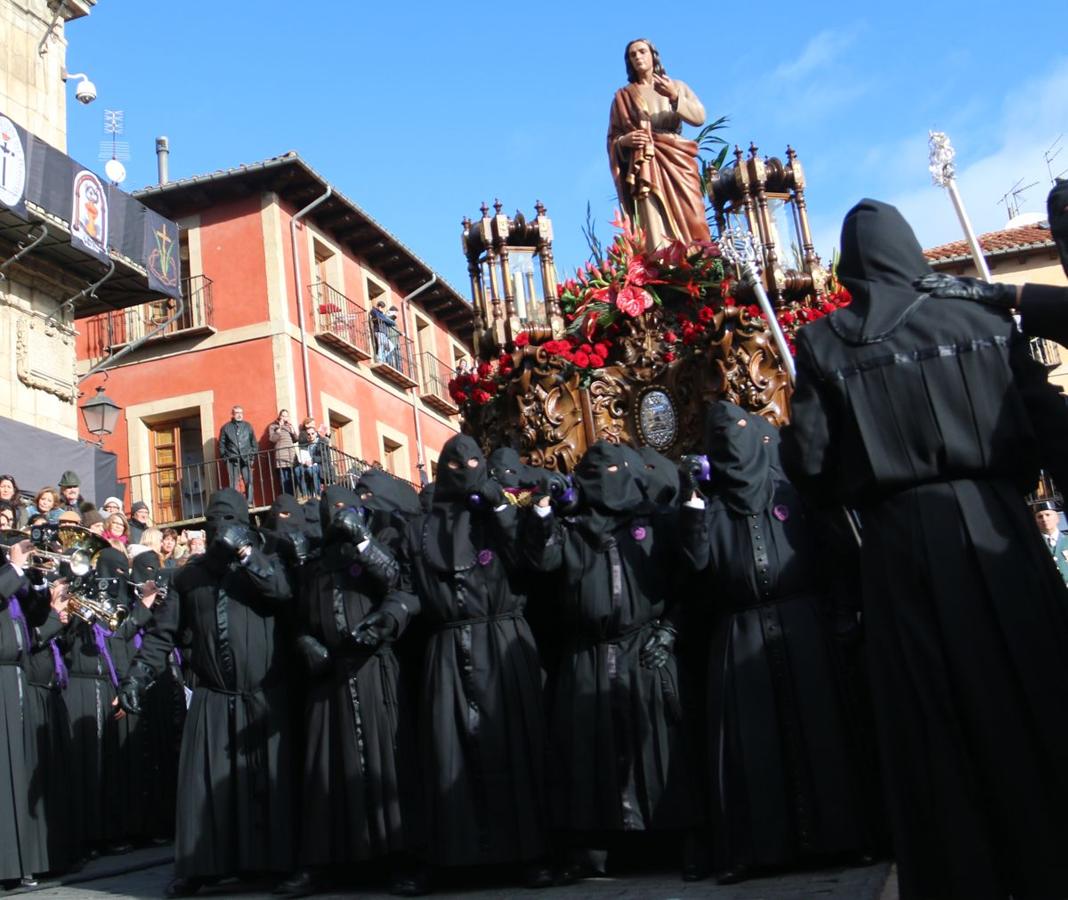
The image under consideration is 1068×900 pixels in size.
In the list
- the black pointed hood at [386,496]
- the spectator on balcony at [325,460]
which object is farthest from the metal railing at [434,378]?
the black pointed hood at [386,496]

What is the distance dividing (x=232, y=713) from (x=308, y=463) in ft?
52.2

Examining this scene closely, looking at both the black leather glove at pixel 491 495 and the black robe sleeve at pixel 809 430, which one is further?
the black leather glove at pixel 491 495

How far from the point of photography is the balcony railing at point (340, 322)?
2659 cm

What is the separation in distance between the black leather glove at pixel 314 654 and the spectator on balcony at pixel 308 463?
15.8 meters

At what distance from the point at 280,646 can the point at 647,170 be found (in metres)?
5.10

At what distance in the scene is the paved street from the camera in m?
4.82

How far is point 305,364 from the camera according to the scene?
25.5 m

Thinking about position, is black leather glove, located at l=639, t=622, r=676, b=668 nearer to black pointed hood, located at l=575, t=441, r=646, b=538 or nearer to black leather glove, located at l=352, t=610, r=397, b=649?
black pointed hood, located at l=575, t=441, r=646, b=538

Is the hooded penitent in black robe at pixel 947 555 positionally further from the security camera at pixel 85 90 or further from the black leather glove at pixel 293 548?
the security camera at pixel 85 90

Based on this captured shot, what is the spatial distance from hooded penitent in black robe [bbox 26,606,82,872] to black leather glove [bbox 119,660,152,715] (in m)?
0.91

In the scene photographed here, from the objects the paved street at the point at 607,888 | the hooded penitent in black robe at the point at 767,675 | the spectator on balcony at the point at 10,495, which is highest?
the spectator on balcony at the point at 10,495

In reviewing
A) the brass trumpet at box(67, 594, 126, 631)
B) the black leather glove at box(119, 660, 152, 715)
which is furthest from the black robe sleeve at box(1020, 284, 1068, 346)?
the brass trumpet at box(67, 594, 126, 631)

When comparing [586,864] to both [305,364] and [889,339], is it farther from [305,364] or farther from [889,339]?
[305,364]

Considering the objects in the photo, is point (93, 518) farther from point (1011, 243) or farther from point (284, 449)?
point (1011, 243)
